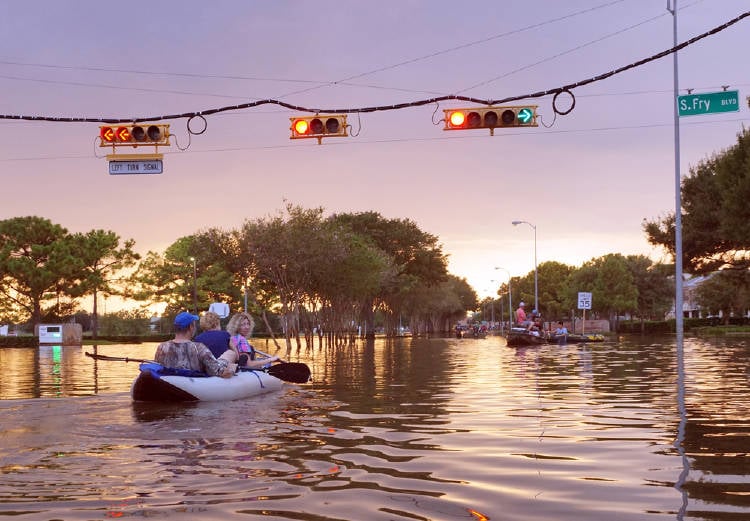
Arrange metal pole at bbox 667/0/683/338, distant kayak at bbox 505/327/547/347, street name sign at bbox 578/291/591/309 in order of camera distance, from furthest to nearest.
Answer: street name sign at bbox 578/291/591/309 → distant kayak at bbox 505/327/547/347 → metal pole at bbox 667/0/683/338

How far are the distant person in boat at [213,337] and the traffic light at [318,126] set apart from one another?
658 cm

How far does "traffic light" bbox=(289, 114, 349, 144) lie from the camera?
21.5 m

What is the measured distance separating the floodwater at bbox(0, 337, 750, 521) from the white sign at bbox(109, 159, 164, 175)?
7265 millimetres

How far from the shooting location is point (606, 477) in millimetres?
7590

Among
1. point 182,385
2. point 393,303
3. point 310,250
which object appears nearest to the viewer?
point 182,385

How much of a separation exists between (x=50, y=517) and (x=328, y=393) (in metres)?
11.2

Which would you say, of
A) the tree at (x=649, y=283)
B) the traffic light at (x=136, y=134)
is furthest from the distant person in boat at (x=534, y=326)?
the tree at (x=649, y=283)

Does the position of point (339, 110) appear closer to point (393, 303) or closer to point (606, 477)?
point (606, 477)

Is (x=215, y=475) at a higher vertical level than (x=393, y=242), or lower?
lower

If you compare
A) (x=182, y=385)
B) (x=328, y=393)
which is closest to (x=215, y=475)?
(x=182, y=385)

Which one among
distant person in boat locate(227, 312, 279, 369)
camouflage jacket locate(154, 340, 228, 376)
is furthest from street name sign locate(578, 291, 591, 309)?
camouflage jacket locate(154, 340, 228, 376)

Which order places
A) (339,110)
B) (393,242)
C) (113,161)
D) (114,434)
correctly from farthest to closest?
1. (393,242)
2. (113,161)
3. (339,110)
4. (114,434)

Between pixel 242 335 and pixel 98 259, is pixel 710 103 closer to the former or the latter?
pixel 242 335

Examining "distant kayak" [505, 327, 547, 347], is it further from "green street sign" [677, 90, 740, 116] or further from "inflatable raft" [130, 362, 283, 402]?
"inflatable raft" [130, 362, 283, 402]
